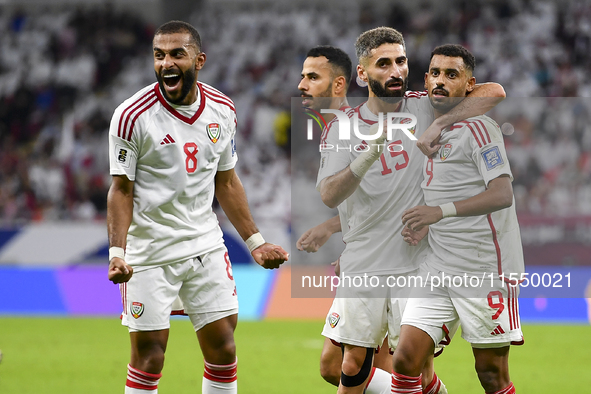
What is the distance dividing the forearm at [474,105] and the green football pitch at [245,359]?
9.48ft

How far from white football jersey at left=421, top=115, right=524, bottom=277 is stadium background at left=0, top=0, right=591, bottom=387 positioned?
5.87 meters

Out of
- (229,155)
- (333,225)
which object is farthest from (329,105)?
(229,155)

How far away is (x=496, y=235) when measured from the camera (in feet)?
13.5

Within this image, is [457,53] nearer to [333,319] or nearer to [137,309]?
[333,319]

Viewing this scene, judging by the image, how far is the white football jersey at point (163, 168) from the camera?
13.2 ft

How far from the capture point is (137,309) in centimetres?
405

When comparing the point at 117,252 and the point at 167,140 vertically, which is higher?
the point at 167,140

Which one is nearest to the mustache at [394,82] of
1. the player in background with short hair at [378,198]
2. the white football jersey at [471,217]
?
the player in background with short hair at [378,198]

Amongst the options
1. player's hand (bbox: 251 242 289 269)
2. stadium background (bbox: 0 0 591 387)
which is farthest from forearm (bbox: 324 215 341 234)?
stadium background (bbox: 0 0 591 387)

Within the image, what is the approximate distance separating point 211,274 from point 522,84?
37.5ft

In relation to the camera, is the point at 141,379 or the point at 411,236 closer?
the point at 141,379

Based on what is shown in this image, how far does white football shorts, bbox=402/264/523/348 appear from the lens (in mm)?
4004

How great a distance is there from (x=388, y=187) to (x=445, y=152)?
37cm

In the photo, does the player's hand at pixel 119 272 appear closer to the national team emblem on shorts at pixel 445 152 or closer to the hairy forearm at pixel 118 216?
the hairy forearm at pixel 118 216
